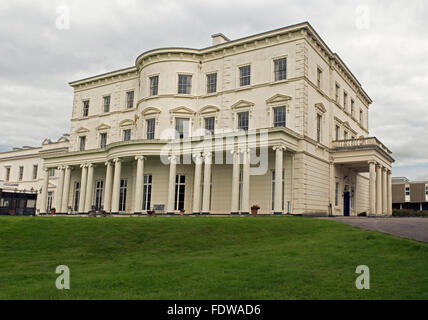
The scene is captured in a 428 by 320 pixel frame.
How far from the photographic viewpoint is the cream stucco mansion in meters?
31.1

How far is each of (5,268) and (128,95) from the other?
3337 centimetres

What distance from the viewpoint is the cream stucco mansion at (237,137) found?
31062mm

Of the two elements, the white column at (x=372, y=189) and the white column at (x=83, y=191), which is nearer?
the white column at (x=372, y=189)

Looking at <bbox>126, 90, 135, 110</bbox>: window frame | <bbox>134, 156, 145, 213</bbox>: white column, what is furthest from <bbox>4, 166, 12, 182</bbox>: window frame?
<bbox>134, 156, 145, 213</bbox>: white column

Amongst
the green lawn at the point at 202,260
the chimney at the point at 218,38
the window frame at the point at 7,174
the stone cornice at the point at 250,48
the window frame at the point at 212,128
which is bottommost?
the green lawn at the point at 202,260

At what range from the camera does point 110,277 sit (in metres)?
10.0

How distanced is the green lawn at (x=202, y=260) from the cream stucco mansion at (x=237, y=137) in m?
11.3

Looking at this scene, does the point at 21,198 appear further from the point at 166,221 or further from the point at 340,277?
the point at 340,277

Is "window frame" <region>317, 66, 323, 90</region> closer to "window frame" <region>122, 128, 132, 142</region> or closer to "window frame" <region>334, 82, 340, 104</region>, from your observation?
"window frame" <region>334, 82, 340, 104</region>

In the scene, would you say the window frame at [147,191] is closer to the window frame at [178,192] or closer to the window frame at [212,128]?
the window frame at [178,192]

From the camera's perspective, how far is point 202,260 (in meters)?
12.2

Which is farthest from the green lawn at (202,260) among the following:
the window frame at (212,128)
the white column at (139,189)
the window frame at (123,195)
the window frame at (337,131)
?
the window frame at (123,195)

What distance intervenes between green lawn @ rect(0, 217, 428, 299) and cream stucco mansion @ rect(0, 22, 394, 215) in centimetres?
1128
